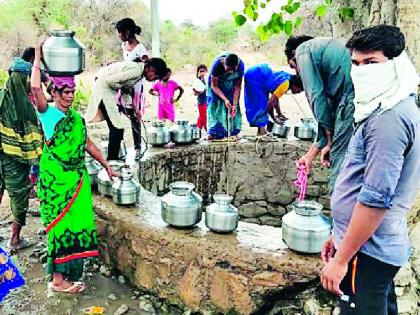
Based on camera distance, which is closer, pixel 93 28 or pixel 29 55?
pixel 29 55

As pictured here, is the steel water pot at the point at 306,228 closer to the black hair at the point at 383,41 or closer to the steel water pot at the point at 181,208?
the steel water pot at the point at 181,208

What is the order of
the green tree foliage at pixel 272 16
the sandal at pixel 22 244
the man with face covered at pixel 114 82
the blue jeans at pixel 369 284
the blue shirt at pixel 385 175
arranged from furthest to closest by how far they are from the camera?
the man with face covered at pixel 114 82 → the sandal at pixel 22 244 → the green tree foliage at pixel 272 16 → the blue jeans at pixel 369 284 → the blue shirt at pixel 385 175

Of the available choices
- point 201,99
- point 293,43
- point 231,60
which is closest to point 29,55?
point 231,60

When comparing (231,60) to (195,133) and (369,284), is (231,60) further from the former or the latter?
(369,284)

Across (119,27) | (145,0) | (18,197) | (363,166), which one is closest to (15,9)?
(145,0)

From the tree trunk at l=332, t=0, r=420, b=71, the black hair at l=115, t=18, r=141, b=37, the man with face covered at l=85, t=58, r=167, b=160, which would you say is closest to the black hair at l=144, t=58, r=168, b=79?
the man with face covered at l=85, t=58, r=167, b=160

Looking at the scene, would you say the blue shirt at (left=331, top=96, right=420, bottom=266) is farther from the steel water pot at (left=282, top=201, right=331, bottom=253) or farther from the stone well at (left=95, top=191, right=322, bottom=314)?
the stone well at (left=95, top=191, right=322, bottom=314)

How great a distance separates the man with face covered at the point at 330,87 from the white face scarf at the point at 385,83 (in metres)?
1.59

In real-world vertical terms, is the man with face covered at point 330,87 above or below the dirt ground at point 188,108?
above

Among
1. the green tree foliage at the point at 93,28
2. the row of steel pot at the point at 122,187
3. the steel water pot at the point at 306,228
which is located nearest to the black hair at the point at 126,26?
the row of steel pot at the point at 122,187

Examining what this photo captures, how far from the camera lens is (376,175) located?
1.78 meters

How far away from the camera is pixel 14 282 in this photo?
2826 mm

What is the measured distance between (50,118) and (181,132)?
2.50 meters

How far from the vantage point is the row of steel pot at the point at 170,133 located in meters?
5.62
